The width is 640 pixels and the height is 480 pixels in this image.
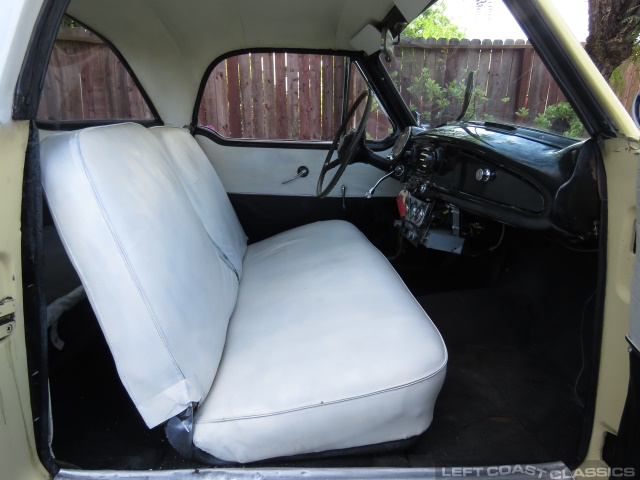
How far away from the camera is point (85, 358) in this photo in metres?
1.70

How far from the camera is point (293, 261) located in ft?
6.20

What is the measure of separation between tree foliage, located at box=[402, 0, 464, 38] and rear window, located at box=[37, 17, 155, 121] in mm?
1497

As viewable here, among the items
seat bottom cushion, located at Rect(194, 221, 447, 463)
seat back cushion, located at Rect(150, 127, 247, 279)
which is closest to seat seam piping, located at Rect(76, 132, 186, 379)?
seat bottom cushion, located at Rect(194, 221, 447, 463)

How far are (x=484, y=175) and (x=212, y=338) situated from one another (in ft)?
3.67

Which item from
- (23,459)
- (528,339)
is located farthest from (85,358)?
(528,339)

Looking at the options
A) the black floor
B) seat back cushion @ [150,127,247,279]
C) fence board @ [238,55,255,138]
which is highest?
fence board @ [238,55,255,138]

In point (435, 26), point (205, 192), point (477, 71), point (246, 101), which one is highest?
point (435, 26)

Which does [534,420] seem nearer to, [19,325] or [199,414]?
[199,414]

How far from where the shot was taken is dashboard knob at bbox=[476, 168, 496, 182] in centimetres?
162

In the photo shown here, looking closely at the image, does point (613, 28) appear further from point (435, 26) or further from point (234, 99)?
point (234, 99)

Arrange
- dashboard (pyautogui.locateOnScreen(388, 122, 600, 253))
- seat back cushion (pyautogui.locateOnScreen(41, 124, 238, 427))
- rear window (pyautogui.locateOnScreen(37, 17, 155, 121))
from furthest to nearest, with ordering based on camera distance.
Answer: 1. rear window (pyautogui.locateOnScreen(37, 17, 155, 121))
2. dashboard (pyautogui.locateOnScreen(388, 122, 600, 253))
3. seat back cushion (pyautogui.locateOnScreen(41, 124, 238, 427))

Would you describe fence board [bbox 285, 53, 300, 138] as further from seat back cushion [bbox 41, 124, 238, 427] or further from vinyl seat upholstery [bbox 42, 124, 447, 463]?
seat back cushion [bbox 41, 124, 238, 427]

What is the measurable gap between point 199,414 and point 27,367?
382 millimetres

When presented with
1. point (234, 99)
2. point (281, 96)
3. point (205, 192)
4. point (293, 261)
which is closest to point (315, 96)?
point (281, 96)
